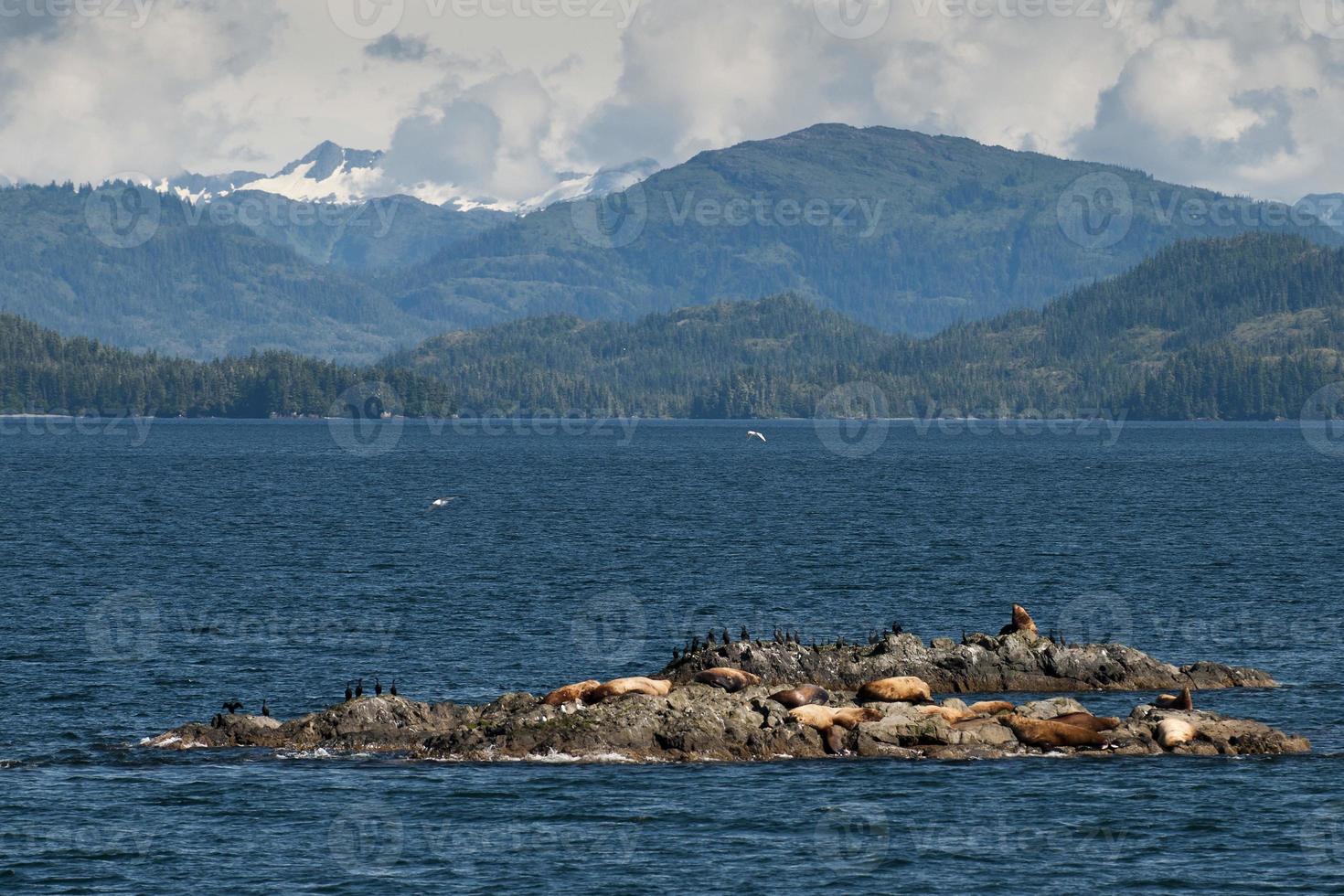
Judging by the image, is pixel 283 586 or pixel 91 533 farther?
pixel 91 533

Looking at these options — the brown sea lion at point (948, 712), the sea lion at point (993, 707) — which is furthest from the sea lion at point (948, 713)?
the sea lion at point (993, 707)

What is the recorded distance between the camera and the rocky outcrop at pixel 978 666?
217ft

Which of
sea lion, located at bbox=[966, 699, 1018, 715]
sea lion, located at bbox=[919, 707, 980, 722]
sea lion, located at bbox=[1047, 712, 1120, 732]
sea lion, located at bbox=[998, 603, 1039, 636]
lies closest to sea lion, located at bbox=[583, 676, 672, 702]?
sea lion, located at bbox=[919, 707, 980, 722]

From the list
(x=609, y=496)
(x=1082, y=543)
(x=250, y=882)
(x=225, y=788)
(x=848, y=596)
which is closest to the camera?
(x=250, y=882)

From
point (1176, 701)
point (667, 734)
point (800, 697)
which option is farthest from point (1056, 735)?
point (667, 734)

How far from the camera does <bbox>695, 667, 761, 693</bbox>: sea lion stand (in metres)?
62.5

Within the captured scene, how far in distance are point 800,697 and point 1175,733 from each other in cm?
1272

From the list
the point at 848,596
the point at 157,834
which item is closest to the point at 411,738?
the point at 157,834

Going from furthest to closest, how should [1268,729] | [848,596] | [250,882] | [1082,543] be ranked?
[1082,543] → [848,596] → [1268,729] → [250,882]

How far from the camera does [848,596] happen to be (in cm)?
9794

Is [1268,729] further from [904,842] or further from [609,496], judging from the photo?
[609,496]

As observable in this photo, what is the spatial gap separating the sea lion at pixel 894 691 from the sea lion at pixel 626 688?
7.29m

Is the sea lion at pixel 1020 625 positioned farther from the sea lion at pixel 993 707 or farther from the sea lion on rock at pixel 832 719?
the sea lion on rock at pixel 832 719

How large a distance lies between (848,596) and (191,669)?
39470mm
